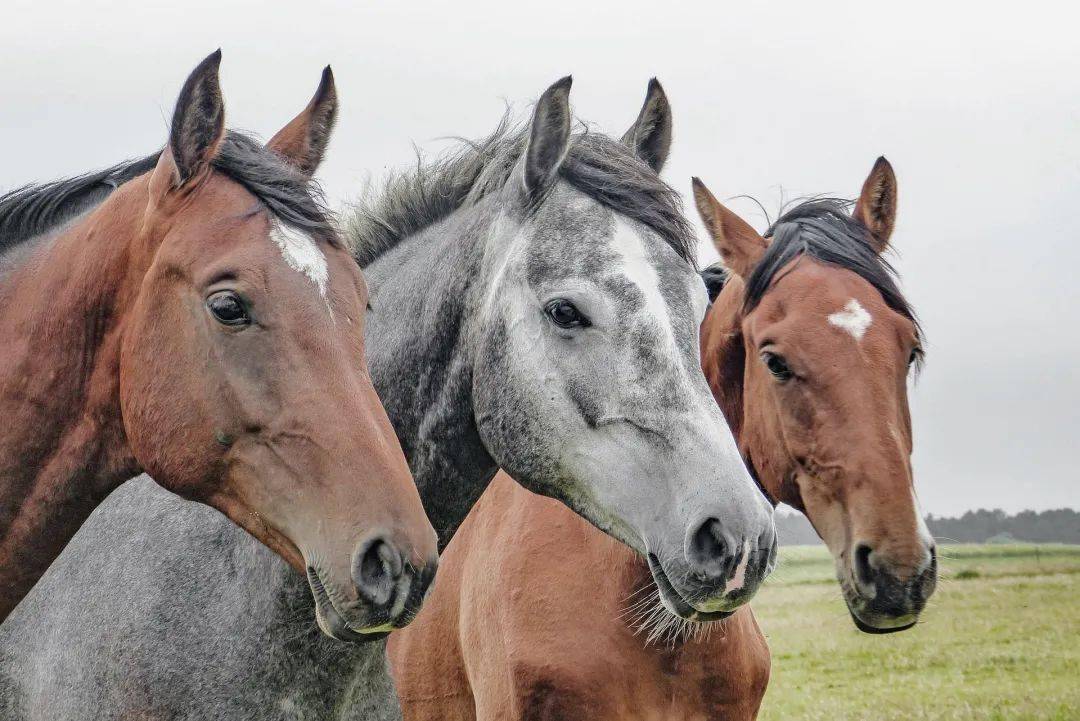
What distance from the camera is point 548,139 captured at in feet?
14.5

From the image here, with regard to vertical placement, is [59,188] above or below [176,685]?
above

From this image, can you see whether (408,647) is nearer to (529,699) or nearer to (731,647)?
(529,699)

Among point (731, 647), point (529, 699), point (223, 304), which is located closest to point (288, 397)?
point (223, 304)

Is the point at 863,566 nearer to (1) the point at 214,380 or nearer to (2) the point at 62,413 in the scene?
(1) the point at 214,380

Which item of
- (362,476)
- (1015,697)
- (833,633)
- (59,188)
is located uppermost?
(59,188)

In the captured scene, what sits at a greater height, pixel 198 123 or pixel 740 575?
pixel 198 123

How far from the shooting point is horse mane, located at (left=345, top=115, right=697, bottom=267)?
4348mm

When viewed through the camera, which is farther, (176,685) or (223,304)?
(176,685)

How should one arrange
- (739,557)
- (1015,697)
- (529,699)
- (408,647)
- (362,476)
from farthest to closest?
(1015,697) < (408,647) < (529,699) < (739,557) < (362,476)

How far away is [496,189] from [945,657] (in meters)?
13.0

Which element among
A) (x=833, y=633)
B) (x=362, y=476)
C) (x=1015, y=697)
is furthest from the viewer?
(x=833, y=633)

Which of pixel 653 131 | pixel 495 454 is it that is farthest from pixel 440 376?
pixel 653 131

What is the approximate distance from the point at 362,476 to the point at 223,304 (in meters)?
0.68

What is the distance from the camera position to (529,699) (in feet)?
15.9
